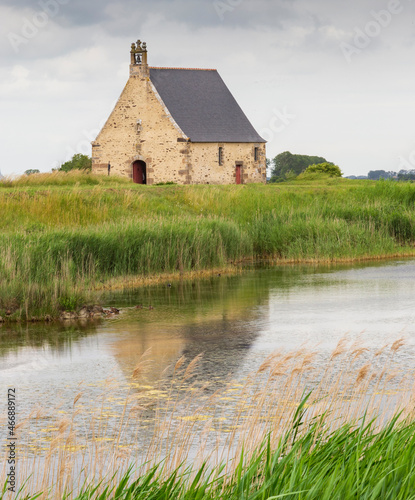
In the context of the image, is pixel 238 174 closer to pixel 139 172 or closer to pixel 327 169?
pixel 139 172

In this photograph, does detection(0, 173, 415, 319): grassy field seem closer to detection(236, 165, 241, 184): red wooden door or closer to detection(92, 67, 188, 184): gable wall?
detection(92, 67, 188, 184): gable wall

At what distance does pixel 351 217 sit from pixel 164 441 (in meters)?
20.5

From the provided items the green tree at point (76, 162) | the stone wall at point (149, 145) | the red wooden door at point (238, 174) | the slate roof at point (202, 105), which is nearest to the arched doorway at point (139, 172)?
the stone wall at point (149, 145)

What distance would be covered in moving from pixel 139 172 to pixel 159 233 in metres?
30.8

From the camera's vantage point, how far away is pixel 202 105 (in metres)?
51.4

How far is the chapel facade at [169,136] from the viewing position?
48906 mm

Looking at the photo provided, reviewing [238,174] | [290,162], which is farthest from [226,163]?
[290,162]

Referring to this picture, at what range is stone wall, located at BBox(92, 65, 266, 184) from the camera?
48.7m

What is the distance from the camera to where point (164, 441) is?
6.97 meters

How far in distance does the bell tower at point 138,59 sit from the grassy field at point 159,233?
18454 mm

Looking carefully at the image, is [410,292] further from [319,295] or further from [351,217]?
[351,217]

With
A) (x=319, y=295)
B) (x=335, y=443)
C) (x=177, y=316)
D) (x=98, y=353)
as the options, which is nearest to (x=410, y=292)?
(x=319, y=295)

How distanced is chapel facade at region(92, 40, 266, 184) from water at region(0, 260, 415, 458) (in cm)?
2972

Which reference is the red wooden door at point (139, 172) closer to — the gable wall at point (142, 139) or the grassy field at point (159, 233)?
the gable wall at point (142, 139)
